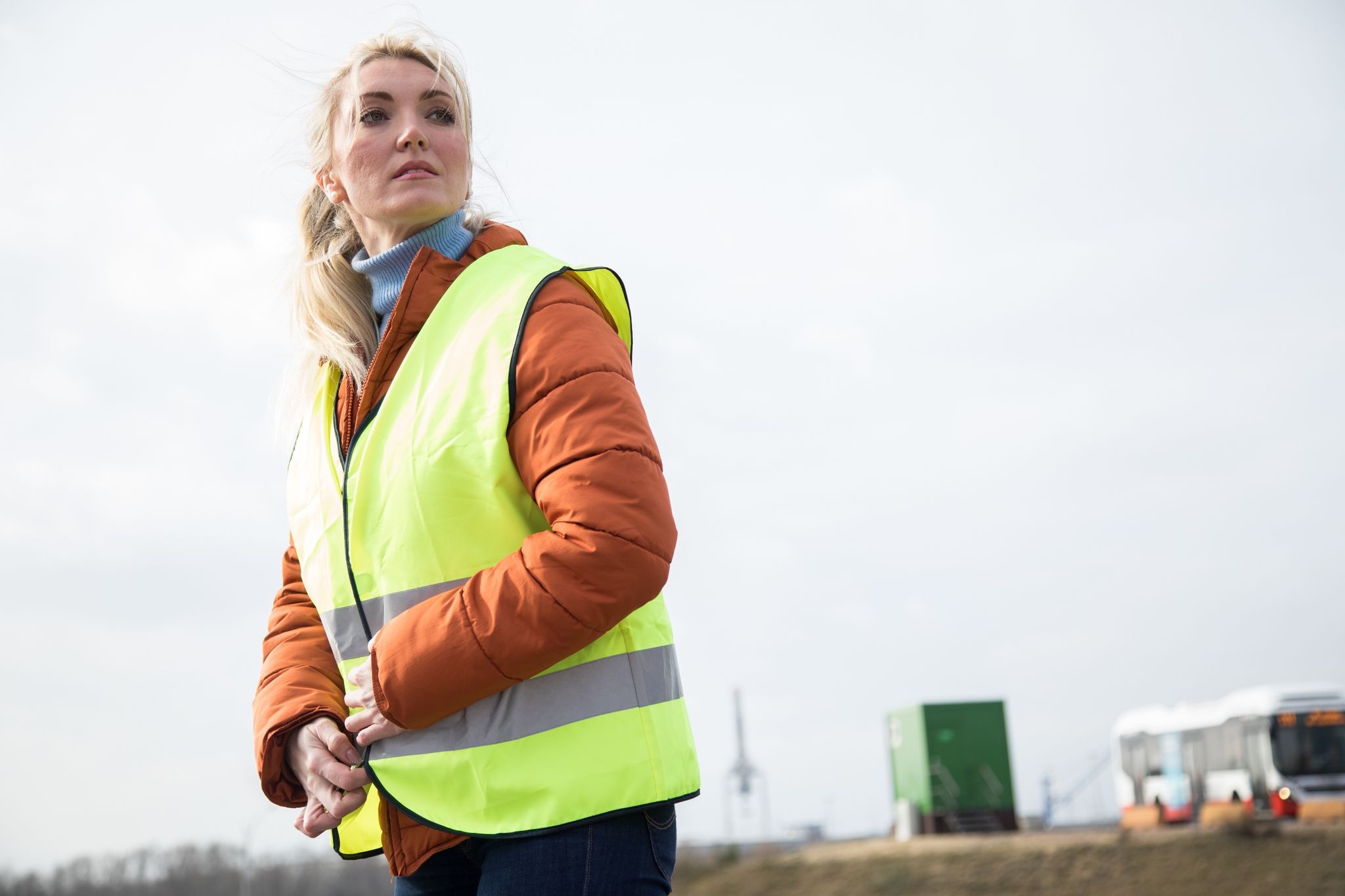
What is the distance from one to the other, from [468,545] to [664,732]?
402 mm

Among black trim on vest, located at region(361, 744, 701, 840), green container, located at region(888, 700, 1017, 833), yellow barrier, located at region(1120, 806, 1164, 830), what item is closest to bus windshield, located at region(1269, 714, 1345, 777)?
yellow barrier, located at region(1120, 806, 1164, 830)

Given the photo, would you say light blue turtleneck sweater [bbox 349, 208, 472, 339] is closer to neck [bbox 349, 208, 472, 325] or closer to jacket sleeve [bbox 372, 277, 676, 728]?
neck [bbox 349, 208, 472, 325]

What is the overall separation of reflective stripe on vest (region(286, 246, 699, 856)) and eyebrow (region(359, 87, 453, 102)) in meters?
0.42

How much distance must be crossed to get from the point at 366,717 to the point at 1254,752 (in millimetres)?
21681

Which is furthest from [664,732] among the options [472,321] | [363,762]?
[472,321]

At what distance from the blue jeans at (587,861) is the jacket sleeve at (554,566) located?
0.22m

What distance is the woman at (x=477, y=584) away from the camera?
1772 mm

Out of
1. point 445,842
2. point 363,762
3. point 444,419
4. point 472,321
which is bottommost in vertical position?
point 445,842

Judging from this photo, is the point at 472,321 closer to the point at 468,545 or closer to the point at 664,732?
the point at 468,545

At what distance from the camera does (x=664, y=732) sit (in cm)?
189

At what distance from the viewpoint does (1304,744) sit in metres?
20.2

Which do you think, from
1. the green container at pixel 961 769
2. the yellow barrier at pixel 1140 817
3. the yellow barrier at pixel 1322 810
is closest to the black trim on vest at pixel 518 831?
the yellow barrier at pixel 1322 810

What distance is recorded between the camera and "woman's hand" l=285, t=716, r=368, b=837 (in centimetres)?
197

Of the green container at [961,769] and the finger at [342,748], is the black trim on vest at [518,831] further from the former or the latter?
the green container at [961,769]
